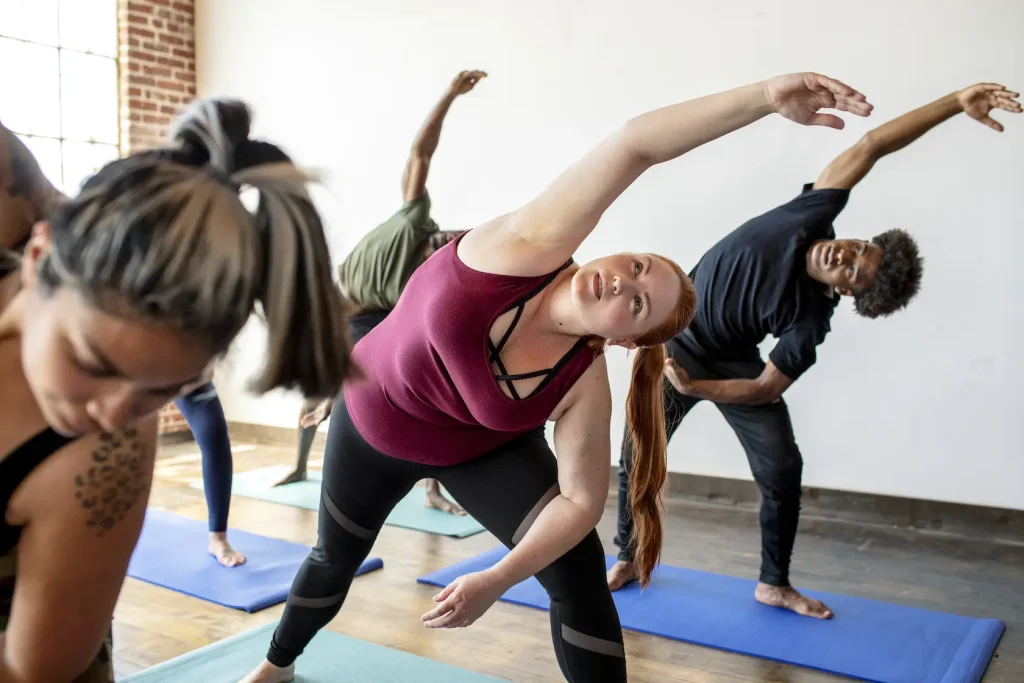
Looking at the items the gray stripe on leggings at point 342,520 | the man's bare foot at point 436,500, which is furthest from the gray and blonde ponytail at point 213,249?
the man's bare foot at point 436,500

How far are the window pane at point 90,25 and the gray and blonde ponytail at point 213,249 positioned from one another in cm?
532

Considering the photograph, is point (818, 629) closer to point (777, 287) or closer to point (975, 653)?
point (975, 653)

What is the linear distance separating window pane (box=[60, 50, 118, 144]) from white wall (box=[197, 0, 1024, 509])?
5.21 ft

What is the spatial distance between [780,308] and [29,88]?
458 cm

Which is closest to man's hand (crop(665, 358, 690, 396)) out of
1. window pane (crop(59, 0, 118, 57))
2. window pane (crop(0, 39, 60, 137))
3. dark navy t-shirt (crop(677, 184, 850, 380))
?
dark navy t-shirt (crop(677, 184, 850, 380))

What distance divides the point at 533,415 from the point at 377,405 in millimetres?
343

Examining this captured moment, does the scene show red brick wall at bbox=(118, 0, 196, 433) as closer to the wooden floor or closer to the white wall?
the white wall

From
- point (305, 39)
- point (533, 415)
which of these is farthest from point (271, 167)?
point (305, 39)

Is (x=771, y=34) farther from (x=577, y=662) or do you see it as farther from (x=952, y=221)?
(x=577, y=662)

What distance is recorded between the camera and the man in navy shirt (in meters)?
2.62

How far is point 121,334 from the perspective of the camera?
71 cm

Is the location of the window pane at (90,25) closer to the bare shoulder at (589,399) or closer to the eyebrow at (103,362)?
the bare shoulder at (589,399)

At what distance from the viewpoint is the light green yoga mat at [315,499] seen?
12.0 feet

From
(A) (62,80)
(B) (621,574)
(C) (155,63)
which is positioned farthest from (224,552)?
(C) (155,63)
